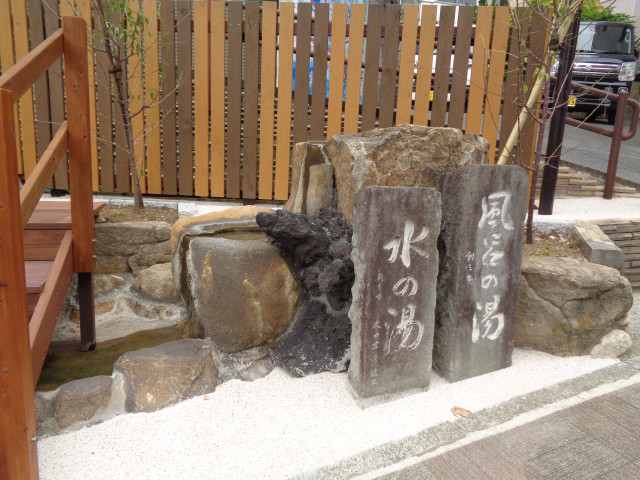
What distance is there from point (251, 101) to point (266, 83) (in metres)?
0.24

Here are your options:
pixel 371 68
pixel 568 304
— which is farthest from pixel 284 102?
pixel 568 304

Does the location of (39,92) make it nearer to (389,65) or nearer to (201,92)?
(201,92)

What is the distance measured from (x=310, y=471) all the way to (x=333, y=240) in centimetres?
140

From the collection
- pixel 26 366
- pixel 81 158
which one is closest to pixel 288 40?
pixel 81 158

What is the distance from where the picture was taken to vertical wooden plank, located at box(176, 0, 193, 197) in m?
4.67

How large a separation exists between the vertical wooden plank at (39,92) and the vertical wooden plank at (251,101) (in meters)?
1.99

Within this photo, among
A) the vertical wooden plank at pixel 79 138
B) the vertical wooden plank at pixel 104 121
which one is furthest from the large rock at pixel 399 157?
the vertical wooden plank at pixel 104 121

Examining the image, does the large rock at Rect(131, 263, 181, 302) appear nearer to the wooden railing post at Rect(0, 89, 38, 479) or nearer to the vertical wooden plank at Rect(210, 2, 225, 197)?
the vertical wooden plank at Rect(210, 2, 225, 197)

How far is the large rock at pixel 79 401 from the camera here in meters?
2.36

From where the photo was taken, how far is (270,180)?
5012 millimetres

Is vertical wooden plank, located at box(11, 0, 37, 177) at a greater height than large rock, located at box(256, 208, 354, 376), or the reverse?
vertical wooden plank, located at box(11, 0, 37, 177)

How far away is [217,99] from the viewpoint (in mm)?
4828

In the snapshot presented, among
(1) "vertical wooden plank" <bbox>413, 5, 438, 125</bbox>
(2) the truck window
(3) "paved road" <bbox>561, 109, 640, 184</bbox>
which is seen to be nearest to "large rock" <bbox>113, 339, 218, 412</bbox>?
(1) "vertical wooden plank" <bbox>413, 5, 438, 125</bbox>

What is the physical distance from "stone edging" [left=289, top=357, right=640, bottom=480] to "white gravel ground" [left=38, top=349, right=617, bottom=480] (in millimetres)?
52
